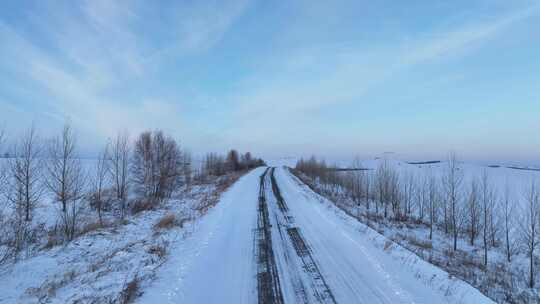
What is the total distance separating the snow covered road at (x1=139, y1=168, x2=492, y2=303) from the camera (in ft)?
12.9

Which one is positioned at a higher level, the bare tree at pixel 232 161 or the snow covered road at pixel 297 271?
the bare tree at pixel 232 161

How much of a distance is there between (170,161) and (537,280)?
28.1 m

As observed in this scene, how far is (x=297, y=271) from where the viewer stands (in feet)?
15.9

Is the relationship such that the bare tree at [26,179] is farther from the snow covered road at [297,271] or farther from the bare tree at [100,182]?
the snow covered road at [297,271]

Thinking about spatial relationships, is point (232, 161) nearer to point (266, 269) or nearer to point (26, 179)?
point (26, 179)

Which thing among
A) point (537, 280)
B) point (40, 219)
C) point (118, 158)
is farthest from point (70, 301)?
point (118, 158)

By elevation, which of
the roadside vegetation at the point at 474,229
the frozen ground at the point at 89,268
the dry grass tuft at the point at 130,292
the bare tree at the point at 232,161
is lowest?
the roadside vegetation at the point at 474,229

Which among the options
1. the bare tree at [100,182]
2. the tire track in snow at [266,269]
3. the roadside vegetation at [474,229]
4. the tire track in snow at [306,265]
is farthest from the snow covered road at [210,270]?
the bare tree at [100,182]

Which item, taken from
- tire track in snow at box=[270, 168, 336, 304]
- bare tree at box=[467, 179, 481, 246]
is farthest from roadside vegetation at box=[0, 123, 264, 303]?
bare tree at box=[467, 179, 481, 246]

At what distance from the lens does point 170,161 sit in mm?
25422

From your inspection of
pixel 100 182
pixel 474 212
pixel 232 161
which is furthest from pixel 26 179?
pixel 232 161

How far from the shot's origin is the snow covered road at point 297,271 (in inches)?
155

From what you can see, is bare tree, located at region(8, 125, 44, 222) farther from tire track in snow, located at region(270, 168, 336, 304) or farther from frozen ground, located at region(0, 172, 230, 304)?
tire track in snow, located at region(270, 168, 336, 304)

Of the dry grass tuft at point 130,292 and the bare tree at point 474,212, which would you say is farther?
the bare tree at point 474,212
